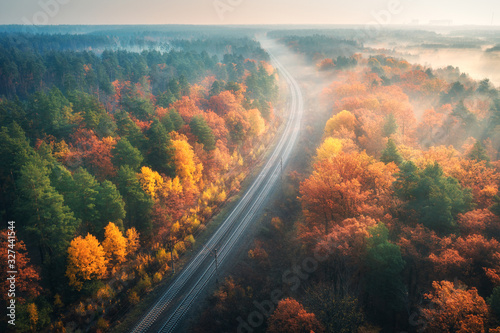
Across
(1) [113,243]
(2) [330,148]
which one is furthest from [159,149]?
(2) [330,148]

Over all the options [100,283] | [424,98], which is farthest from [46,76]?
[424,98]

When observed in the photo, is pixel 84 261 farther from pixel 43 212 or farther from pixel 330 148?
pixel 330 148

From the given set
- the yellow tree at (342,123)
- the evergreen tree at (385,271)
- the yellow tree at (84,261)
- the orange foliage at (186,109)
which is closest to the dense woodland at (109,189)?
the yellow tree at (84,261)

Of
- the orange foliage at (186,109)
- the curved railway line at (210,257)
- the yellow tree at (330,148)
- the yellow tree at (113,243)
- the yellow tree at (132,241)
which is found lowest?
the curved railway line at (210,257)

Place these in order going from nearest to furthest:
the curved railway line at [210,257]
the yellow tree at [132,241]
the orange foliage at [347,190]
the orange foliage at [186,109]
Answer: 1. the curved railway line at [210,257]
2. the orange foliage at [347,190]
3. the yellow tree at [132,241]
4. the orange foliage at [186,109]

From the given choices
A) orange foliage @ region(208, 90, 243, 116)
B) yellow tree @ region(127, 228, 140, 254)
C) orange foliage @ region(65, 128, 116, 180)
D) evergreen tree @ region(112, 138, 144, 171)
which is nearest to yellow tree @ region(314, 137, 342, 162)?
orange foliage @ region(208, 90, 243, 116)

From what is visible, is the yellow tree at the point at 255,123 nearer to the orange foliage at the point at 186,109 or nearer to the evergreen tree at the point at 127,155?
the orange foliage at the point at 186,109
